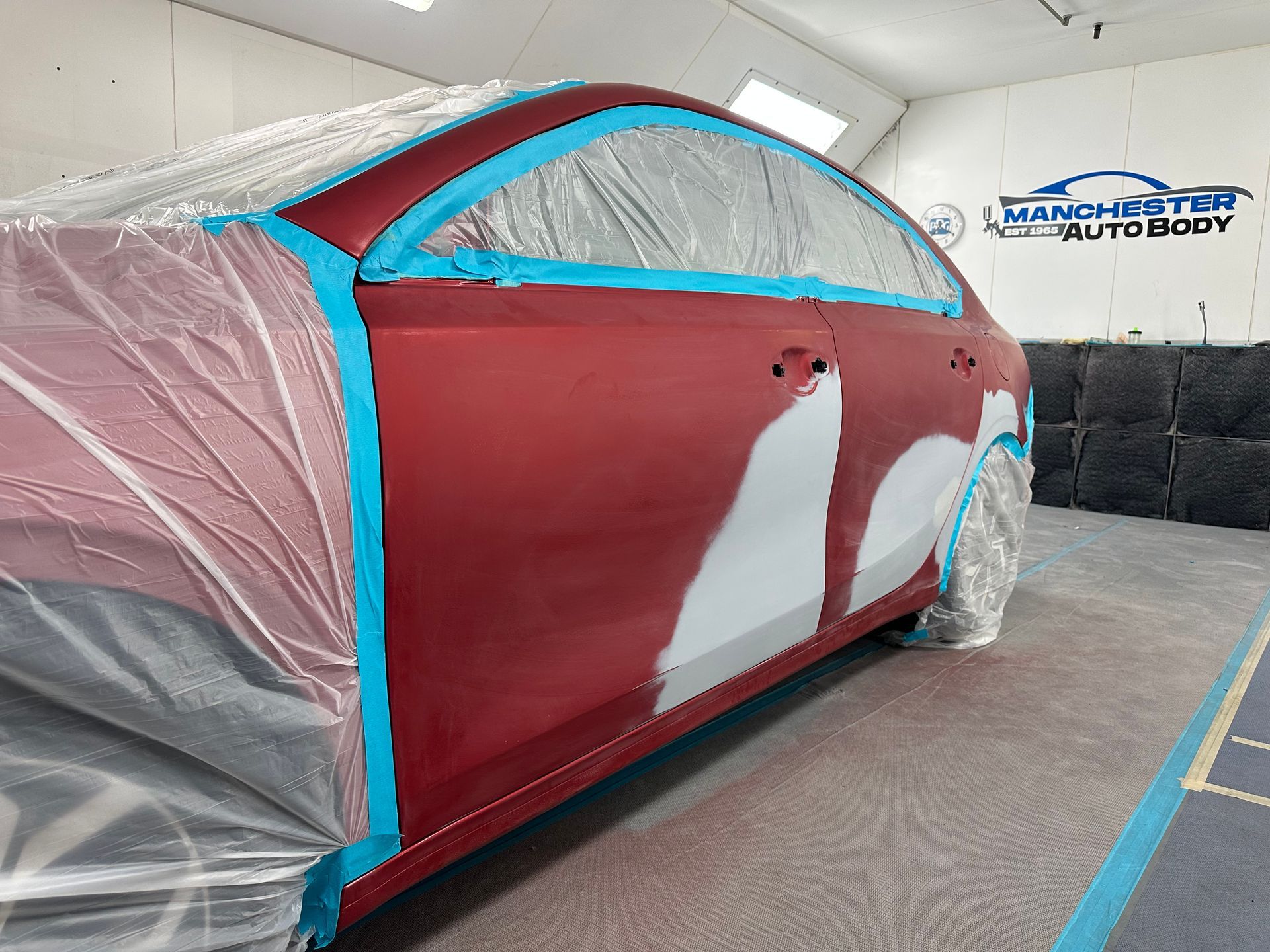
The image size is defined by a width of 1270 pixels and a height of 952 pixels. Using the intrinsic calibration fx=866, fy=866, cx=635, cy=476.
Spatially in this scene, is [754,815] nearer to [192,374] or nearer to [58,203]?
[192,374]

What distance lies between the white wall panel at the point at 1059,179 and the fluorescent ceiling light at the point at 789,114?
4.61ft

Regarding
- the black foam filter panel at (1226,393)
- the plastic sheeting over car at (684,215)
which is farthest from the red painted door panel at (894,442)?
the black foam filter panel at (1226,393)

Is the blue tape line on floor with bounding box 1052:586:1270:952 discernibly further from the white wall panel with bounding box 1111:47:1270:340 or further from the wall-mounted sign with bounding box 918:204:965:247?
the wall-mounted sign with bounding box 918:204:965:247

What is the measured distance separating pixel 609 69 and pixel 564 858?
4.91 meters

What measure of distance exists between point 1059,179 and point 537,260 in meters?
6.67

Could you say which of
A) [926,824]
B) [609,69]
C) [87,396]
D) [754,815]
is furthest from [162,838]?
[609,69]

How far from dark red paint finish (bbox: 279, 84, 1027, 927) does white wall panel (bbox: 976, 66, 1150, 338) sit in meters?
5.98

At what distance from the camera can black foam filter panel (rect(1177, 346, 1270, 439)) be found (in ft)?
16.4

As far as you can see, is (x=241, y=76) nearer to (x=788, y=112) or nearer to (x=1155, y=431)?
(x=788, y=112)

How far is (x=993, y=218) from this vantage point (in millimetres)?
7043

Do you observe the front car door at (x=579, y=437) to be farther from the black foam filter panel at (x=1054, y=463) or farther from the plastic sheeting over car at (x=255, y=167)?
the black foam filter panel at (x=1054, y=463)

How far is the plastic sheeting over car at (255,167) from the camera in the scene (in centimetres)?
117

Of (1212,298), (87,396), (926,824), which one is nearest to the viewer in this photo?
(87,396)

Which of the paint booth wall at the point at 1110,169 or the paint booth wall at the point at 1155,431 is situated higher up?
the paint booth wall at the point at 1110,169
